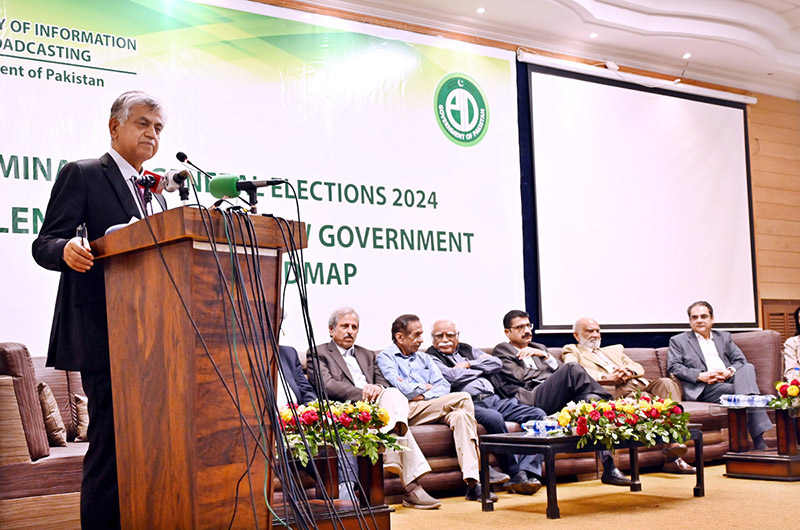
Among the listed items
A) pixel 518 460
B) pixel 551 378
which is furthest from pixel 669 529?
pixel 551 378

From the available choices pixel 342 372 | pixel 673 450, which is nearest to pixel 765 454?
pixel 673 450

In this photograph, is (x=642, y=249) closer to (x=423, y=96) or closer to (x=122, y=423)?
(x=423, y=96)

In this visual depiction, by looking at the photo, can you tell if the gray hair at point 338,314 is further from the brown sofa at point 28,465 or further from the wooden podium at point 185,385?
the wooden podium at point 185,385

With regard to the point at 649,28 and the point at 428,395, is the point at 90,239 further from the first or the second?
the point at 649,28

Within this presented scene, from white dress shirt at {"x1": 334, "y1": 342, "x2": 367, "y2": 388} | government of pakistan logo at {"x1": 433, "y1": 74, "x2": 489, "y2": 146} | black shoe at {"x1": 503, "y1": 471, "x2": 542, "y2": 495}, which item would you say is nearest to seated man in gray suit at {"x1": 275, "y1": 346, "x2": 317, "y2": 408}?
white dress shirt at {"x1": 334, "y1": 342, "x2": 367, "y2": 388}

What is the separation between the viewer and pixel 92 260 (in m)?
1.98

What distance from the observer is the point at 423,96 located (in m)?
6.67

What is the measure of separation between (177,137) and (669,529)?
3673 millimetres

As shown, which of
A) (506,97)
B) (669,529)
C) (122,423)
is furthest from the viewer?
(506,97)

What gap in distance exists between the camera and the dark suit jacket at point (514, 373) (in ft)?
19.1

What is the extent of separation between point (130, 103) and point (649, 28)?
20.2 feet

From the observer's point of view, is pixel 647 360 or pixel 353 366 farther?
pixel 647 360

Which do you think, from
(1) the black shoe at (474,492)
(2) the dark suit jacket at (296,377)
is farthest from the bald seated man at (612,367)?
(2) the dark suit jacket at (296,377)

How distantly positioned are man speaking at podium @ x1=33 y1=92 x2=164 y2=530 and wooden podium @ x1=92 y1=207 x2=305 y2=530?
0.12 meters
